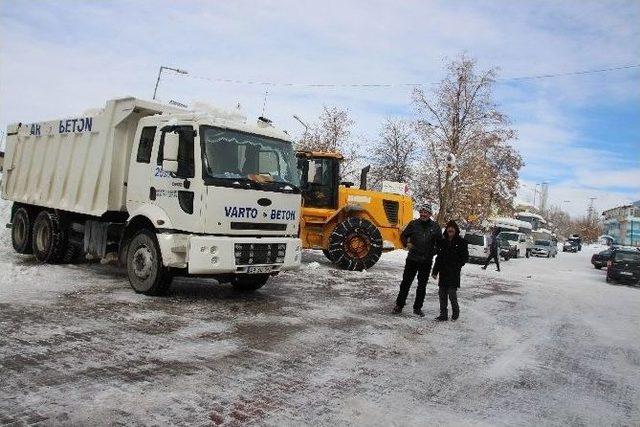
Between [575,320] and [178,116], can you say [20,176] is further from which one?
[575,320]

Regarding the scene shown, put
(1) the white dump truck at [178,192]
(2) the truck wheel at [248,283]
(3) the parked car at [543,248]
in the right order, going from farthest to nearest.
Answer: (3) the parked car at [543,248] < (2) the truck wheel at [248,283] < (1) the white dump truck at [178,192]

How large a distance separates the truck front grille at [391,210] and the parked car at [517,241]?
21.6 m

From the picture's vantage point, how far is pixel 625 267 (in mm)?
20875

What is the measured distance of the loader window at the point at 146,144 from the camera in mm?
8305

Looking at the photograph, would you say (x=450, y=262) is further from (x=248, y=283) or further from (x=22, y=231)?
(x=22, y=231)

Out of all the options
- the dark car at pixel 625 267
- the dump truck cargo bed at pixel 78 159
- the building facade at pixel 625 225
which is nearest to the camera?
the dump truck cargo bed at pixel 78 159

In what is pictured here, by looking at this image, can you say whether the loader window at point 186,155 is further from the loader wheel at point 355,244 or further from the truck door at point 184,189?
the loader wheel at point 355,244

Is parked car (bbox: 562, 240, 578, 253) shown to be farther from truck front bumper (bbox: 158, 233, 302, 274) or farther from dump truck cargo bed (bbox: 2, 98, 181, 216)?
dump truck cargo bed (bbox: 2, 98, 181, 216)

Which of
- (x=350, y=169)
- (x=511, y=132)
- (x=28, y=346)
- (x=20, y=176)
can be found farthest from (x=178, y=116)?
(x=350, y=169)

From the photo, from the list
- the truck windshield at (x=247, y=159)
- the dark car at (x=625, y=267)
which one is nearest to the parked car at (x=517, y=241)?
the dark car at (x=625, y=267)

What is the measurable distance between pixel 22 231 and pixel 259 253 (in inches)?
277

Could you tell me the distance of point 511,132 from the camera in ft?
124

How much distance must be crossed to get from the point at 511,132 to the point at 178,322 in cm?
3587

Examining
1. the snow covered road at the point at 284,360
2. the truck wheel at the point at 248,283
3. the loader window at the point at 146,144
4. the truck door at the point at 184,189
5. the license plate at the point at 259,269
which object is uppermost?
the loader window at the point at 146,144
